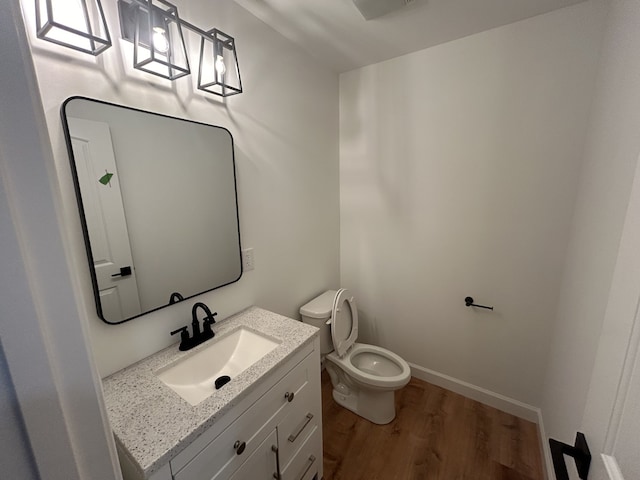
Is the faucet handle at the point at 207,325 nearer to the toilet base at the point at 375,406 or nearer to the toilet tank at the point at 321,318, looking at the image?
the toilet tank at the point at 321,318

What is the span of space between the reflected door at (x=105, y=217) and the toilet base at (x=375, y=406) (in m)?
1.53

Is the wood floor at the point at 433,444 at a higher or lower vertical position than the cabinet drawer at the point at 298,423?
lower

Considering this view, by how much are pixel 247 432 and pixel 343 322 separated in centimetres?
106

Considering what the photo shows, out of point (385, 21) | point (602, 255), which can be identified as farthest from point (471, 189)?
point (385, 21)

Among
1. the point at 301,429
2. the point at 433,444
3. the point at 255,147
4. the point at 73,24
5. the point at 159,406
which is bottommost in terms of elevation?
the point at 433,444

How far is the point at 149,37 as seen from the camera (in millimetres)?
941

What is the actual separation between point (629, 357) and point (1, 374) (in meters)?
0.90

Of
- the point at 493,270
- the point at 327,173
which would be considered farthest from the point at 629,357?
the point at 327,173

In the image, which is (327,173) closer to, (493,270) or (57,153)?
(493,270)

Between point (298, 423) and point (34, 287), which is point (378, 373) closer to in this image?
point (298, 423)

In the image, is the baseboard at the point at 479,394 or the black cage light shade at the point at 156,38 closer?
the black cage light shade at the point at 156,38

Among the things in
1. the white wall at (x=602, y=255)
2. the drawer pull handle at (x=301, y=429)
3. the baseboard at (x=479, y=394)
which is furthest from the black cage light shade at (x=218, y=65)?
the baseboard at (x=479, y=394)

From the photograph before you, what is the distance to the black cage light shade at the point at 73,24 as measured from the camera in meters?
0.74

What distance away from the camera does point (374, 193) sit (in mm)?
2084
